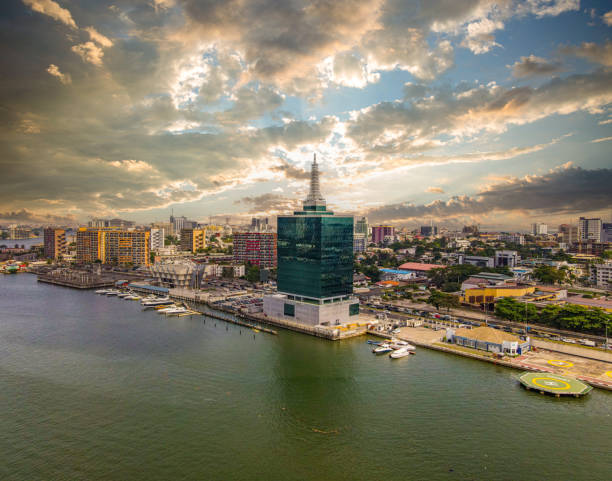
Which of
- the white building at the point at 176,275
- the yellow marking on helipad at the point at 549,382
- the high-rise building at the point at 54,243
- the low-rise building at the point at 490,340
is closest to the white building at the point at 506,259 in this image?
the low-rise building at the point at 490,340

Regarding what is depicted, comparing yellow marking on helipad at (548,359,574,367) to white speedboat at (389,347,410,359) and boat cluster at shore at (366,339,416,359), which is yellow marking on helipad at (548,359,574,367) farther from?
white speedboat at (389,347,410,359)

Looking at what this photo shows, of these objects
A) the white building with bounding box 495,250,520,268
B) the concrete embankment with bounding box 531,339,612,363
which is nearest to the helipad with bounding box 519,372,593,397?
the concrete embankment with bounding box 531,339,612,363

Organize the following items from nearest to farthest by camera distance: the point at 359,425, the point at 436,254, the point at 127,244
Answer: the point at 359,425 → the point at 127,244 → the point at 436,254

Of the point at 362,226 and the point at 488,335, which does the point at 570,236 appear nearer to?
the point at 362,226

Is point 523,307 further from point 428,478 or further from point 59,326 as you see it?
point 59,326

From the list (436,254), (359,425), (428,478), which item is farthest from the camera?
(436,254)

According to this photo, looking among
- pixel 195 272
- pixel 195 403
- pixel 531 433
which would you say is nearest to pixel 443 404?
pixel 531 433
